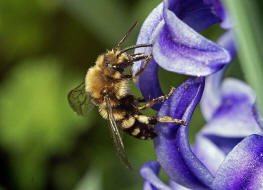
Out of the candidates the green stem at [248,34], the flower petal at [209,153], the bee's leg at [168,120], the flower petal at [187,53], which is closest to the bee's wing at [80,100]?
the flower petal at [209,153]

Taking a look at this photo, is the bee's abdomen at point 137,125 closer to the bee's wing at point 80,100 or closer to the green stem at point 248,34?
the bee's wing at point 80,100

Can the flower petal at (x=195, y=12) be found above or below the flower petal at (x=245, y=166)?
above

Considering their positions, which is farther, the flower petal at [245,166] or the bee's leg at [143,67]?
the bee's leg at [143,67]

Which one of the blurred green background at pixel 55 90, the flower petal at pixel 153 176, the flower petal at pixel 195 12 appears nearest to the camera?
the flower petal at pixel 195 12

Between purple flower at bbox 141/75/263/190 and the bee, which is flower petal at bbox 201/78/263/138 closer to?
purple flower at bbox 141/75/263/190

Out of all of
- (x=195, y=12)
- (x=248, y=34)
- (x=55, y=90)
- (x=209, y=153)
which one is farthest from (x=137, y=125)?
(x=55, y=90)

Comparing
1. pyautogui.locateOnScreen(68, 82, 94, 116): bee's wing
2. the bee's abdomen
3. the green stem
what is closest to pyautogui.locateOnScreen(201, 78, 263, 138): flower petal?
the bee's abdomen

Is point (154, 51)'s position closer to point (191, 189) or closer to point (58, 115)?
point (191, 189)
